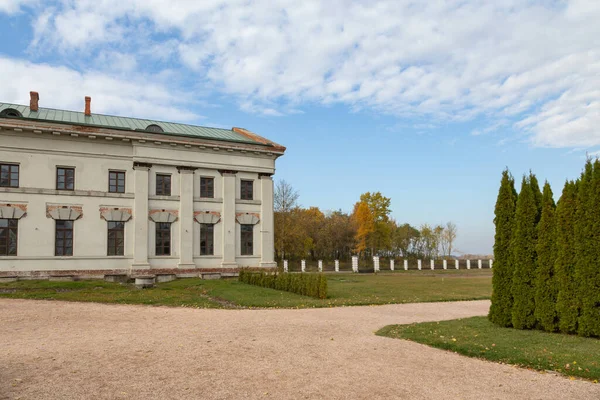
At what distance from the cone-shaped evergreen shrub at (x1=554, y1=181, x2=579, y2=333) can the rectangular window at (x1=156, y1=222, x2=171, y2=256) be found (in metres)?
23.3

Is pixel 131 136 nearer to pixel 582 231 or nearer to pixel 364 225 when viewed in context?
pixel 582 231

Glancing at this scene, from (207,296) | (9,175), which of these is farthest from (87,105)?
(207,296)

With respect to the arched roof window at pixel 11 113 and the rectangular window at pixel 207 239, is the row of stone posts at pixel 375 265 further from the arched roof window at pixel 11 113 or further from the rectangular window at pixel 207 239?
the arched roof window at pixel 11 113

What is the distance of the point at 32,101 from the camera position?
29.2 meters

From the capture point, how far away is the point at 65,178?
27.0m

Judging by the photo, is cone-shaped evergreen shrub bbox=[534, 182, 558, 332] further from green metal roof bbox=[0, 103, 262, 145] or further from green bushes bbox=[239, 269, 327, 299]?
green metal roof bbox=[0, 103, 262, 145]

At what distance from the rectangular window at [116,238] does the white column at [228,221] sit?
6164 mm

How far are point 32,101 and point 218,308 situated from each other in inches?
859

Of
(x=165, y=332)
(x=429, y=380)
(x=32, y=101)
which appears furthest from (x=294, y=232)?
(x=429, y=380)

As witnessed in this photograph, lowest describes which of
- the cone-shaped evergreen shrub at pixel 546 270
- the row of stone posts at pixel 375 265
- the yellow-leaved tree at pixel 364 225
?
the row of stone posts at pixel 375 265

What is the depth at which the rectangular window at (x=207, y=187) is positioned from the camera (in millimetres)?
30500

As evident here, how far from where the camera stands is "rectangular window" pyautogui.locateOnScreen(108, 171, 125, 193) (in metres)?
28.0

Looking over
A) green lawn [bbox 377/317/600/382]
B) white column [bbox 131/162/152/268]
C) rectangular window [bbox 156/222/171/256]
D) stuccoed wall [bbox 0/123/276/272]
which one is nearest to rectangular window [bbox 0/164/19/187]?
stuccoed wall [bbox 0/123/276/272]

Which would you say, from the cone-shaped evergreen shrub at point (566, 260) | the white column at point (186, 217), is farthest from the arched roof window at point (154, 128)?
the cone-shaped evergreen shrub at point (566, 260)
